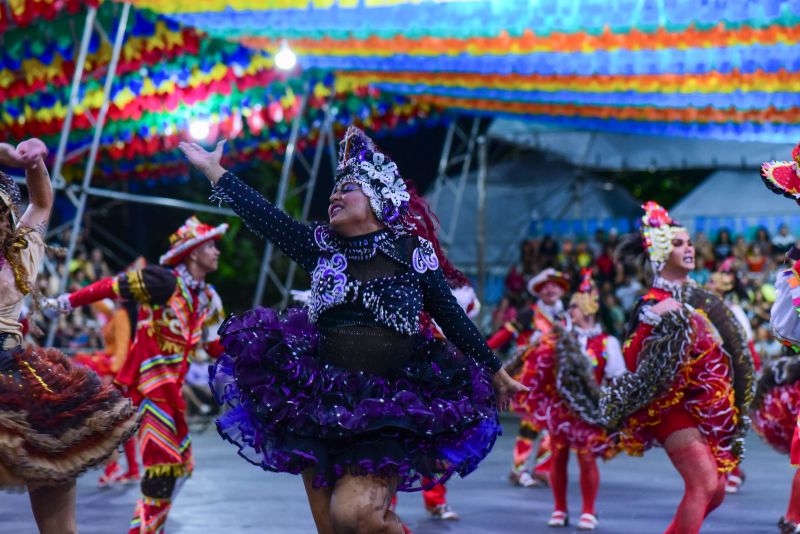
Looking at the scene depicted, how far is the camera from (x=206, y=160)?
4.89 m

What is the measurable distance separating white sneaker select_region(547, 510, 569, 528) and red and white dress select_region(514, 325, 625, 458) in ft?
1.56

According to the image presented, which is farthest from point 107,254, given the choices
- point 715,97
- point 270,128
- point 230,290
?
point 715,97

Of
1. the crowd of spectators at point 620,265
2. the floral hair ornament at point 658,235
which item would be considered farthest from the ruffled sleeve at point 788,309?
the crowd of spectators at point 620,265

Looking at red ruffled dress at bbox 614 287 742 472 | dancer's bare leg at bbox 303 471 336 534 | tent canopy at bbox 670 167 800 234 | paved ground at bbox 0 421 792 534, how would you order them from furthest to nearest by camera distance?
tent canopy at bbox 670 167 800 234, paved ground at bbox 0 421 792 534, red ruffled dress at bbox 614 287 742 472, dancer's bare leg at bbox 303 471 336 534

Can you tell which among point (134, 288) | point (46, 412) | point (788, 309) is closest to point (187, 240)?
point (134, 288)

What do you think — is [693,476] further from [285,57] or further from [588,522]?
[285,57]

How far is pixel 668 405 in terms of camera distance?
249 inches

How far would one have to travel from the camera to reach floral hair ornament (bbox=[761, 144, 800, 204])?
4.90 m

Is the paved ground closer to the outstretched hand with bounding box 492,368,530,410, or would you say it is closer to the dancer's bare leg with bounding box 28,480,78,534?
the outstretched hand with bounding box 492,368,530,410

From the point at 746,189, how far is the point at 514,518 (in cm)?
1458

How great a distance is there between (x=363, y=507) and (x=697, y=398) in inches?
98.3

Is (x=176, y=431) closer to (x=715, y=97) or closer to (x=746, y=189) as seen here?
(x=715, y=97)

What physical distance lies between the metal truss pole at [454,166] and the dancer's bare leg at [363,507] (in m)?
16.5

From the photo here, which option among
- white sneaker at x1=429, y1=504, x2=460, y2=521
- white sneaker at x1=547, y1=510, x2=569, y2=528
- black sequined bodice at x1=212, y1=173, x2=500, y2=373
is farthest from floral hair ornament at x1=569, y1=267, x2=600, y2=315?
black sequined bodice at x1=212, y1=173, x2=500, y2=373
